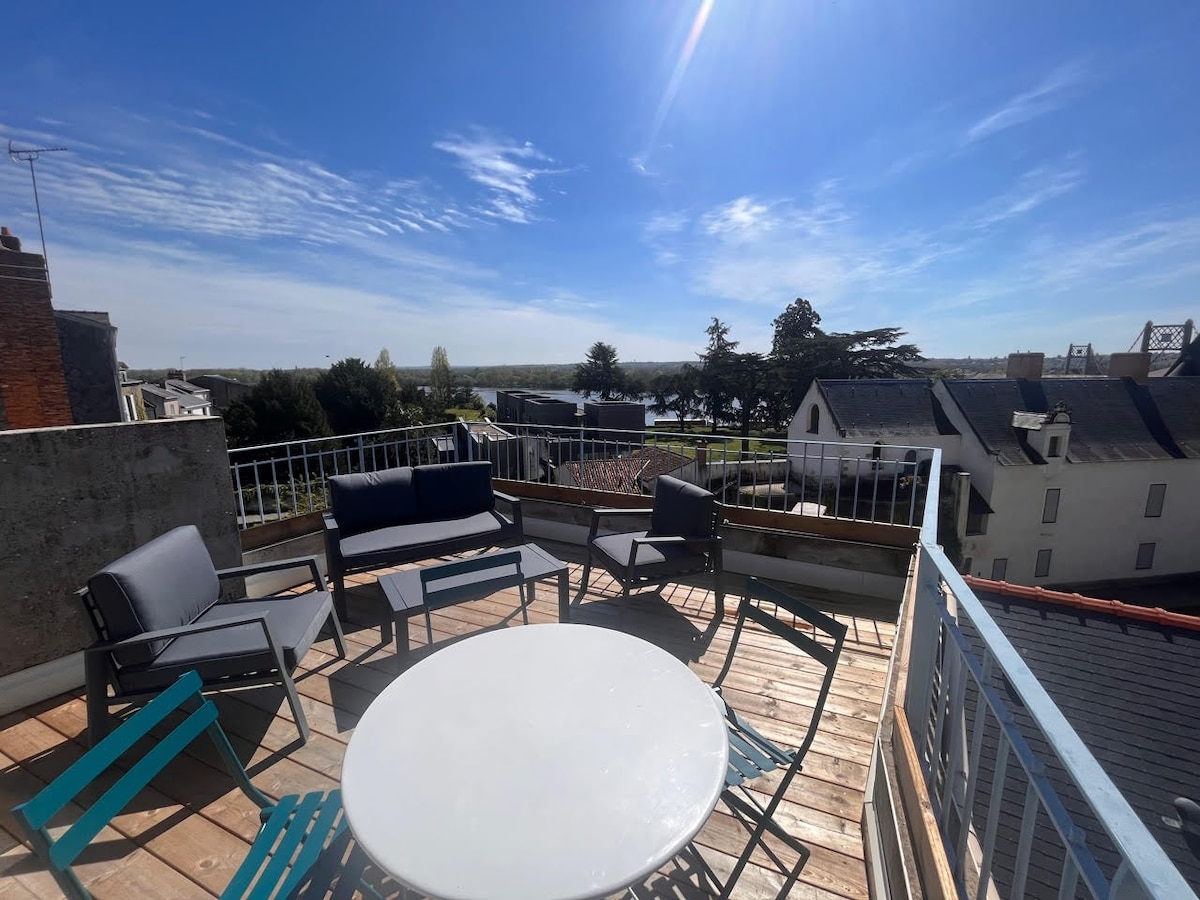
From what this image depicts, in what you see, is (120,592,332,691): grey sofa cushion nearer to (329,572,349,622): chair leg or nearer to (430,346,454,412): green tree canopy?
(329,572,349,622): chair leg

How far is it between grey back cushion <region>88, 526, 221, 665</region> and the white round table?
4.86 ft

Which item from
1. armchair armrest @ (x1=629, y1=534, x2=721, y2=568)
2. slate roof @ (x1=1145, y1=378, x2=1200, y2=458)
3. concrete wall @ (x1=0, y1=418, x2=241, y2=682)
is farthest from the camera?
slate roof @ (x1=1145, y1=378, x2=1200, y2=458)

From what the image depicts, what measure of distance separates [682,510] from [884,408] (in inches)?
784

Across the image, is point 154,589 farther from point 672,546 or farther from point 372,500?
point 672,546

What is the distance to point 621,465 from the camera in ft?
30.9

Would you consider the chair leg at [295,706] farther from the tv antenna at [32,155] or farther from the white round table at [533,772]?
the tv antenna at [32,155]

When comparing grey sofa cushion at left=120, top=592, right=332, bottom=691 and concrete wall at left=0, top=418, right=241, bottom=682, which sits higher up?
concrete wall at left=0, top=418, right=241, bottom=682

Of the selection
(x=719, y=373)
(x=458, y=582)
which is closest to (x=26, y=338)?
(x=458, y=582)

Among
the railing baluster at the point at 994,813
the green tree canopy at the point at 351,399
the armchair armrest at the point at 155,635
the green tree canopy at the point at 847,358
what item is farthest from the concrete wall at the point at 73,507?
the green tree canopy at the point at 847,358

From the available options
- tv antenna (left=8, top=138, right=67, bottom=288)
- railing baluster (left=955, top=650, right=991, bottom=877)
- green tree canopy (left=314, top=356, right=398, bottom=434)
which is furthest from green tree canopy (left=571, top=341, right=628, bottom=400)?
railing baluster (left=955, top=650, right=991, bottom=877)

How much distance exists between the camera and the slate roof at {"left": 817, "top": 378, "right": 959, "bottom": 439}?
62.9ft

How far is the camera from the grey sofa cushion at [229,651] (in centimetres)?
219

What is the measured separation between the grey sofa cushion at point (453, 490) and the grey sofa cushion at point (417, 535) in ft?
0.39

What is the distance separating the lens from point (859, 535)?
390 cm
